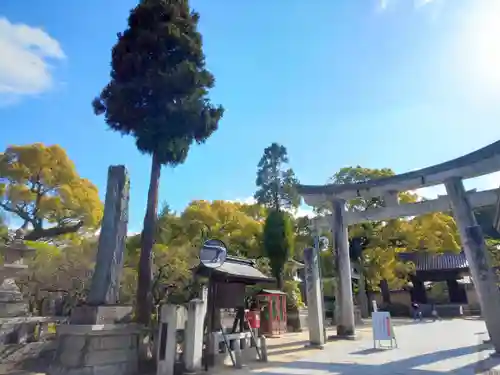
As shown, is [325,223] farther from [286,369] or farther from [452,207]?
[286,369]

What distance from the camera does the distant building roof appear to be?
28.7 ft

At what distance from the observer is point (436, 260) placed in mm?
31344

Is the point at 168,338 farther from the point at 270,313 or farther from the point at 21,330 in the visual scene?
the point at 270,313

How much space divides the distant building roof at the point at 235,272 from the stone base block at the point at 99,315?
2.03 metres

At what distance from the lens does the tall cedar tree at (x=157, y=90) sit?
11289 mm

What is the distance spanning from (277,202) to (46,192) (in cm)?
1613

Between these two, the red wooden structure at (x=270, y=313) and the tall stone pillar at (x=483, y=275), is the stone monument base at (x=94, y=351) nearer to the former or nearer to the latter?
the tall stone pillar at (x=483, y=275)

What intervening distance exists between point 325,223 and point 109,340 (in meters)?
9.78

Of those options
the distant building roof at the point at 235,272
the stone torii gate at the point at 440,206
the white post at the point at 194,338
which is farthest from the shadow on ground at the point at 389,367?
the distant building roof at the point at 235,272

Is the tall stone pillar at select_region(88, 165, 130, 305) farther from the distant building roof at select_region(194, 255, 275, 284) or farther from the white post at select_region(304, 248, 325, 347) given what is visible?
the white post at select_region(304, 248, 325, 347)

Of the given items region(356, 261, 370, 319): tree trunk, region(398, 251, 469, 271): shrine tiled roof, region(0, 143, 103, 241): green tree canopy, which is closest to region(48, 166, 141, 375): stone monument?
region(0, 143, 103, 241): green tree canopy

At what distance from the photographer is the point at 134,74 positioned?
11539mm

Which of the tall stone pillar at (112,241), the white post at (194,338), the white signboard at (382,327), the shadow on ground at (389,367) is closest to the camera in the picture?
the shadow on ground at (389,367)

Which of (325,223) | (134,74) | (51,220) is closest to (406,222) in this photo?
(325,223)
